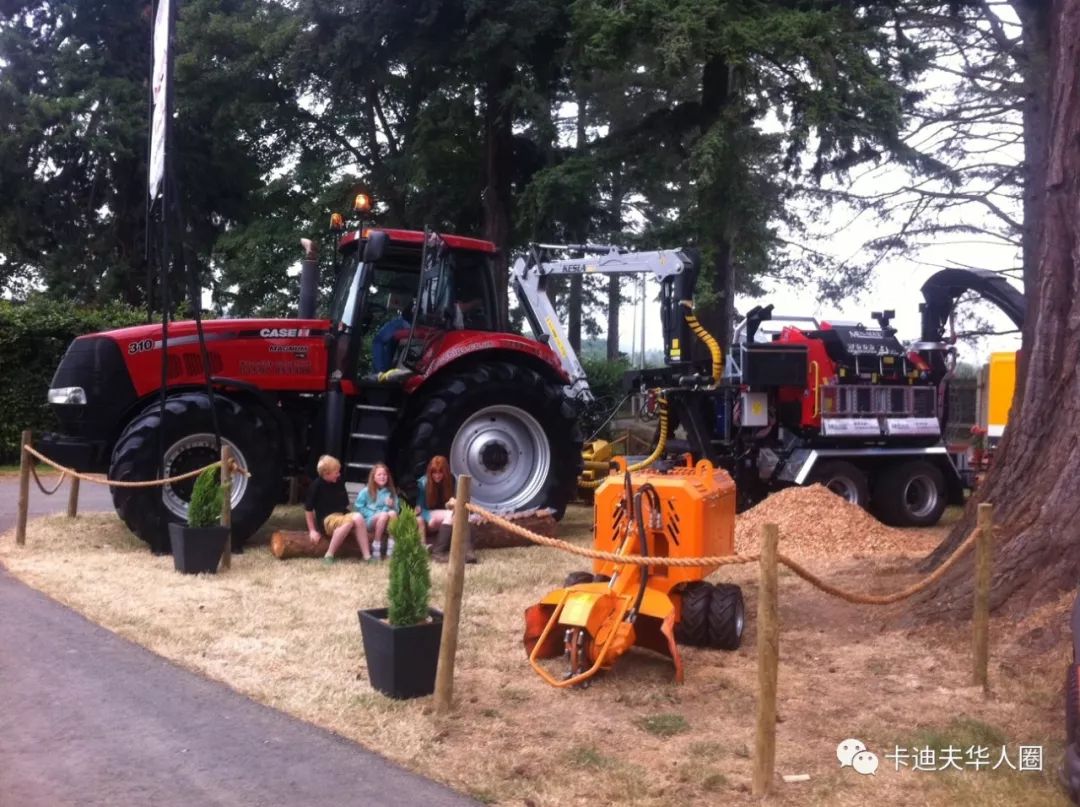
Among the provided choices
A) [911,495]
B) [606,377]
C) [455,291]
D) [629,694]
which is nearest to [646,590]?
[629,694]

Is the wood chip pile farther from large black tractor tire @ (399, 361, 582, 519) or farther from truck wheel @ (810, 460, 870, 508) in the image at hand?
large black tractor tire @ (399, 361, 582, 519)

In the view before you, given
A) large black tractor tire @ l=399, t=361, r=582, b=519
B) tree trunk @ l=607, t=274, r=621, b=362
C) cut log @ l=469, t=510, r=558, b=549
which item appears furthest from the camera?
tree trunk @ l=607, t=274, r=621, b=362

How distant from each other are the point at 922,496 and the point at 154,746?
10043mm

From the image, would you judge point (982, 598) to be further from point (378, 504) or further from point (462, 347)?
point (462, 347)

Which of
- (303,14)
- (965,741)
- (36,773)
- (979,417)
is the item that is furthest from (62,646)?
(303,14)

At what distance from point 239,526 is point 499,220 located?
12577 mm

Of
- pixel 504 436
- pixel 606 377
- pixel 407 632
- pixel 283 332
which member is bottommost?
pixel 407 632

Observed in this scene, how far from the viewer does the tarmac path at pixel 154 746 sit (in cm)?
443

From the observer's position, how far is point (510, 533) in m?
10.3

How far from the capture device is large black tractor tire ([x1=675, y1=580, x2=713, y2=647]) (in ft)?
21.5

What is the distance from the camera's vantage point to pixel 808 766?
187 inches

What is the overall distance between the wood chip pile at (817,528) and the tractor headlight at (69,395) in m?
5.78


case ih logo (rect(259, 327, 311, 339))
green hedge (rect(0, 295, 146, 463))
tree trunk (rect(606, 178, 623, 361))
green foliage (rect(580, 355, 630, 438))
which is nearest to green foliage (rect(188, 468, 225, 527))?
case ih logo (rect(259, 327, 311, 339))

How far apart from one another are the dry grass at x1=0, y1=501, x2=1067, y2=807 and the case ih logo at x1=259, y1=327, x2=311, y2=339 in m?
2.44
